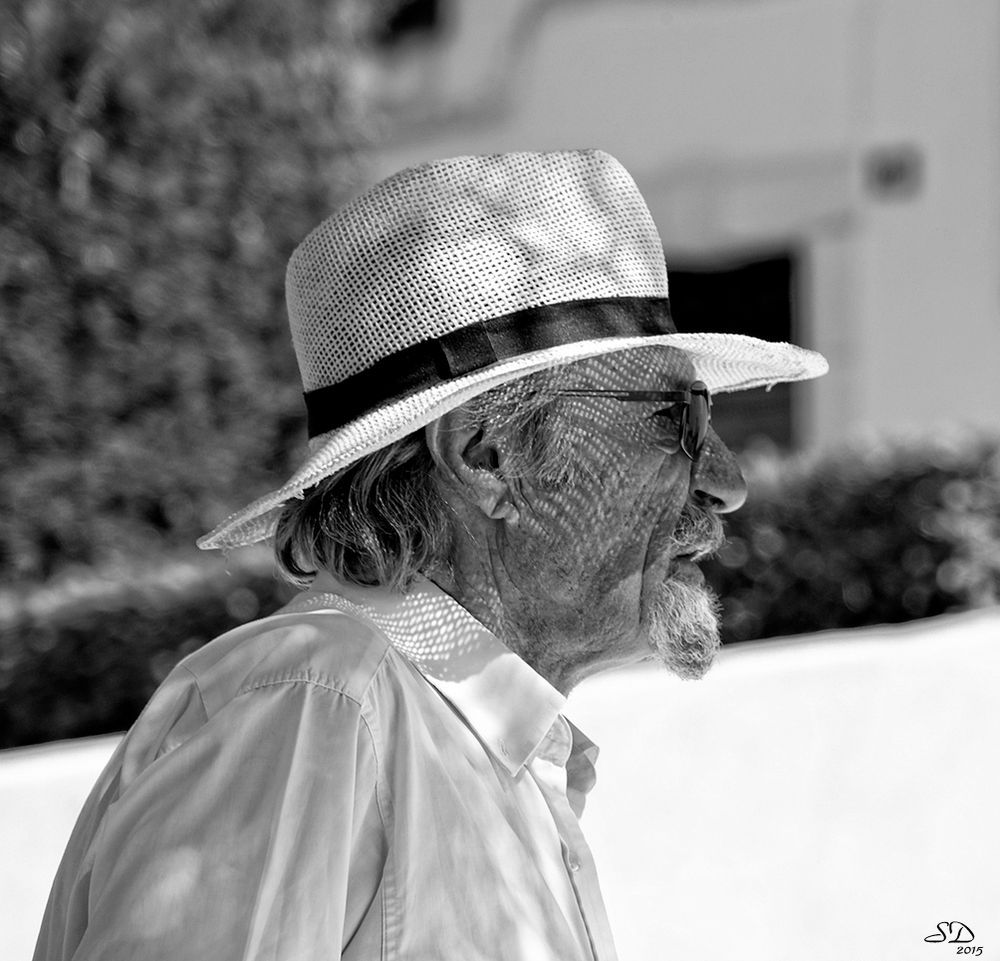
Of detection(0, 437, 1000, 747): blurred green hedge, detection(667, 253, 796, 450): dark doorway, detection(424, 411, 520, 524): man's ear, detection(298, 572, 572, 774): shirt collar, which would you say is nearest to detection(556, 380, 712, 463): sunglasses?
detection(424, 411, 520, 524): man's ear

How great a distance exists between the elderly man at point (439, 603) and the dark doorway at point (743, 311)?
22.0 feet

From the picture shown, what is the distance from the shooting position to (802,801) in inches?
167

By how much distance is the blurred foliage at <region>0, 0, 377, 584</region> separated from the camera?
4.68 m

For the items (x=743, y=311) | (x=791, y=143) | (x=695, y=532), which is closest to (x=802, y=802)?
(x=695, y=532)

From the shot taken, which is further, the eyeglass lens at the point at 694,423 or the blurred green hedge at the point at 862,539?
the blurred green hedge at the point at 862,539

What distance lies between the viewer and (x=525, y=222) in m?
1.85

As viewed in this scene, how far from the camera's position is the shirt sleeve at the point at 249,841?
4.42 ft

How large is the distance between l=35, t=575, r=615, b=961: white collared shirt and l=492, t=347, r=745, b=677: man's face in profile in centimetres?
18

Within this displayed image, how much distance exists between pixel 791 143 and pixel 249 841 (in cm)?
775

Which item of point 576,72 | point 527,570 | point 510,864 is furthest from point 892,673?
point 576,72

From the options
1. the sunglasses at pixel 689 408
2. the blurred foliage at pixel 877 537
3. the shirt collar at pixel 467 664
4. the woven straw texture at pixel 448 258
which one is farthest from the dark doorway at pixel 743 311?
the shirt collar at pixel 467 664

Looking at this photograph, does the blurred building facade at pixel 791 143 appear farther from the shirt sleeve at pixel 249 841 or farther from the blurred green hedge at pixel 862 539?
the shirt sleeve at pixel 249 841

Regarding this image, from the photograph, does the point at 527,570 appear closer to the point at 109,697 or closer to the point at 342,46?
the point at 109,697

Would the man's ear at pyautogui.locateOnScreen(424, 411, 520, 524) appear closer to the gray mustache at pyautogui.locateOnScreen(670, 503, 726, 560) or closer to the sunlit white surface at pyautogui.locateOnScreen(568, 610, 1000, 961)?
the gray mustache at pyautogui.locateOnScreen(670, 503, 726, 560)
